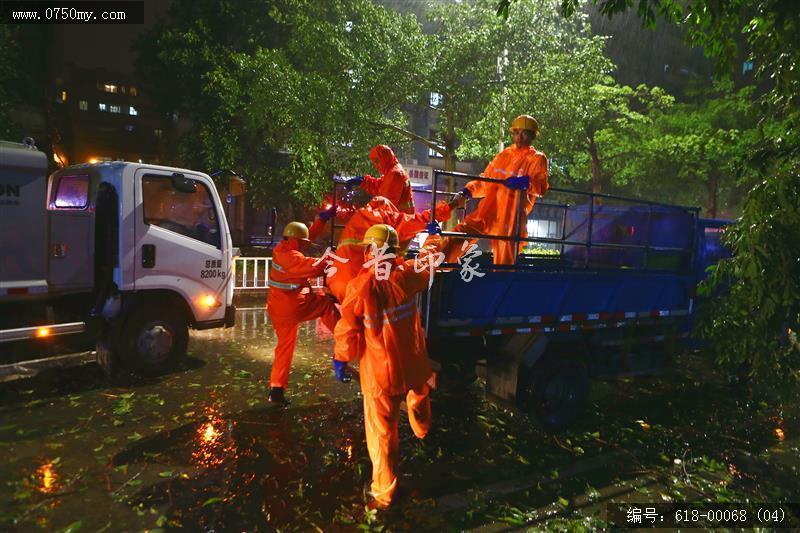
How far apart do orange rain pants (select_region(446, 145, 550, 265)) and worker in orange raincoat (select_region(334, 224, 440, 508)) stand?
6.22 feet

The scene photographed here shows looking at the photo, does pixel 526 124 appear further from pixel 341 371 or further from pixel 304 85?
pixel 304 85

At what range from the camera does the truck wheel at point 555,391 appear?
16.9 feet

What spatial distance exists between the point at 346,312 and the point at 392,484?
50.9 inches

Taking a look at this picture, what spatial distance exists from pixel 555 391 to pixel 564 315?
0.80 metres

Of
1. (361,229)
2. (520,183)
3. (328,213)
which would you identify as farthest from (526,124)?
(328,213)

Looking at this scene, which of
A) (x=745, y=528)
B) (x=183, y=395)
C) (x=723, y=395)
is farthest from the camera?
(x=723, y=395)

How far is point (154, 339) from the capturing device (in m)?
6.50

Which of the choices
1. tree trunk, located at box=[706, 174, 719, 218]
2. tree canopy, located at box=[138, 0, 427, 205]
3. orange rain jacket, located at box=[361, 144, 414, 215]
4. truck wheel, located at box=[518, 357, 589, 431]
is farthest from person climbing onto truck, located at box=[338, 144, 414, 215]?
tree trunk, located at box=[706, 174, 719, 218]

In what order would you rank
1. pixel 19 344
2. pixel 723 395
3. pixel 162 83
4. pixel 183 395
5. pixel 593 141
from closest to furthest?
pixel 19 344 < pixel 183 395 < pixel 723 395 < pixel 162 83 < pixel 593 141

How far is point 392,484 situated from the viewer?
3.71 m

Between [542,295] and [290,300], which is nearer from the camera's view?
[542,295]

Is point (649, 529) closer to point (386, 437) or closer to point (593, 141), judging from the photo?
point (386, 437)

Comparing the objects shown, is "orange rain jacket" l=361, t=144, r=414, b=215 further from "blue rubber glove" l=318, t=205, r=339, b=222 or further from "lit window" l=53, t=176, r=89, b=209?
"lit window" l=53, t=176, r=89, b=209

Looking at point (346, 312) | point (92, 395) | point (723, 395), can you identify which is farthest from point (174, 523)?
point (723, 395)
